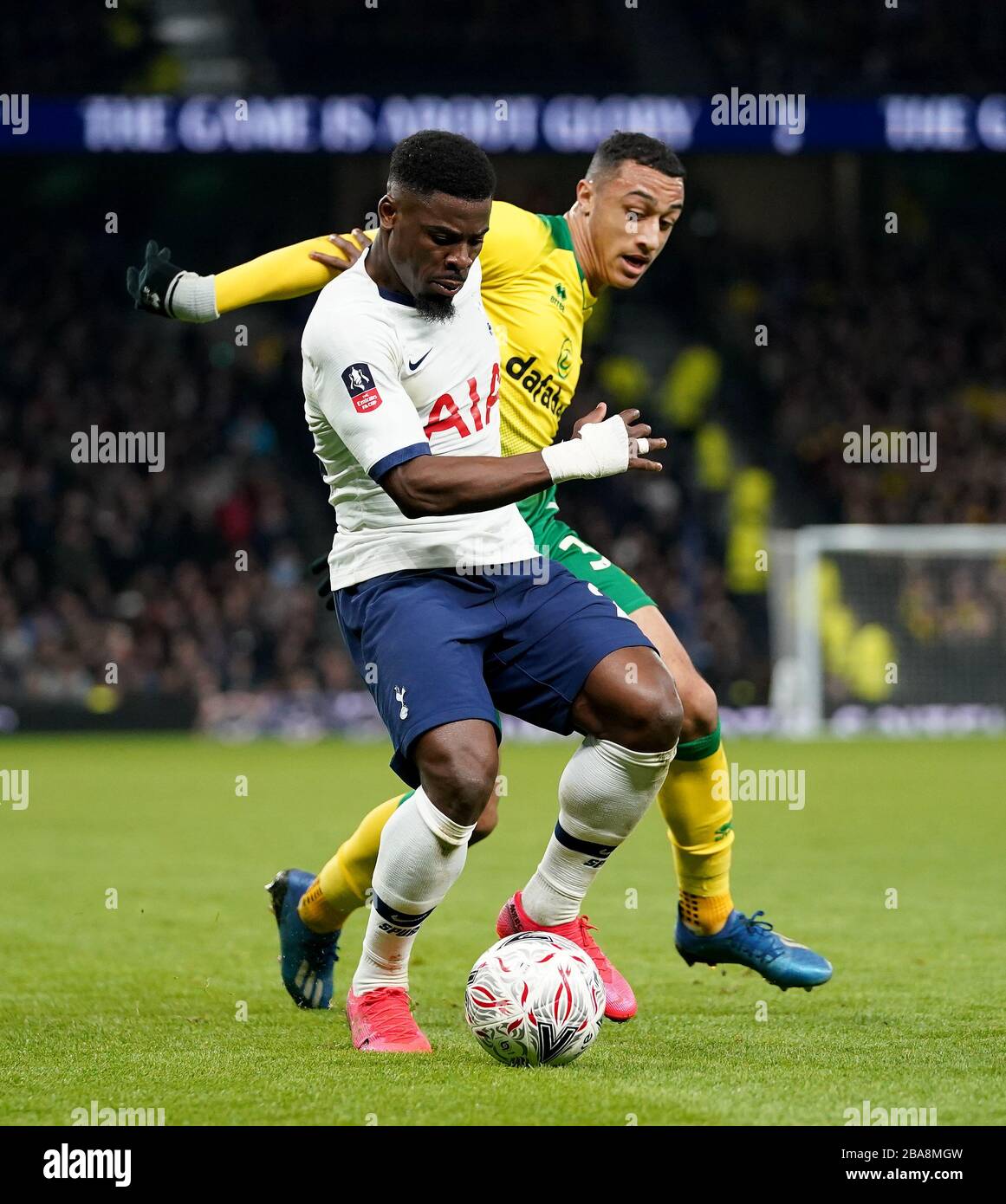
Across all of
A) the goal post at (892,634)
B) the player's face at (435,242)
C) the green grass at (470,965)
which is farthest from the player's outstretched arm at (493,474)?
the goal post at (892,634)

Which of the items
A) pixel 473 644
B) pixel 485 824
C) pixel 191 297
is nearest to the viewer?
pixel 473 644

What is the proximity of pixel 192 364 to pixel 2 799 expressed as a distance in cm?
1057

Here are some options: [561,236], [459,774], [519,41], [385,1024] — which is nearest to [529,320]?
[561,236]

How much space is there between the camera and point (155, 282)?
5.41 meters

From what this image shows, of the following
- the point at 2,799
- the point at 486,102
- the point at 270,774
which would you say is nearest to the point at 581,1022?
the point at 2,799

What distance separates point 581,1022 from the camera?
4.51m

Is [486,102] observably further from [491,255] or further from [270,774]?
[491,255]

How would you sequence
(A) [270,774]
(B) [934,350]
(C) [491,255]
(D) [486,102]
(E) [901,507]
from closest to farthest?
1. (C) [491,255]
2. (A) [270,774]
3. (D) [486,102]
4. (E) [901,507]
5. (B) [934,350]

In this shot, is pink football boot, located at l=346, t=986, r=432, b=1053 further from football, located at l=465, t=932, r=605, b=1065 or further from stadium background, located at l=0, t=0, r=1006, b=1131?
stadium background, located at l=0, t=0, r=1006, b=1131

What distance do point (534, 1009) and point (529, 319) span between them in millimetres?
2244

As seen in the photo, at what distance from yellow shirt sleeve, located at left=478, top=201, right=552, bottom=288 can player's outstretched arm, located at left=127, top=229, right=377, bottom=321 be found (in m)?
0.45

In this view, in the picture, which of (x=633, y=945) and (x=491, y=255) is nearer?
(x=491, y=255)

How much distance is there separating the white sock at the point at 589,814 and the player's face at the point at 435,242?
1.28 m

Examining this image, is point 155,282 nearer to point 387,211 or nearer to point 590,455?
point 387,211
